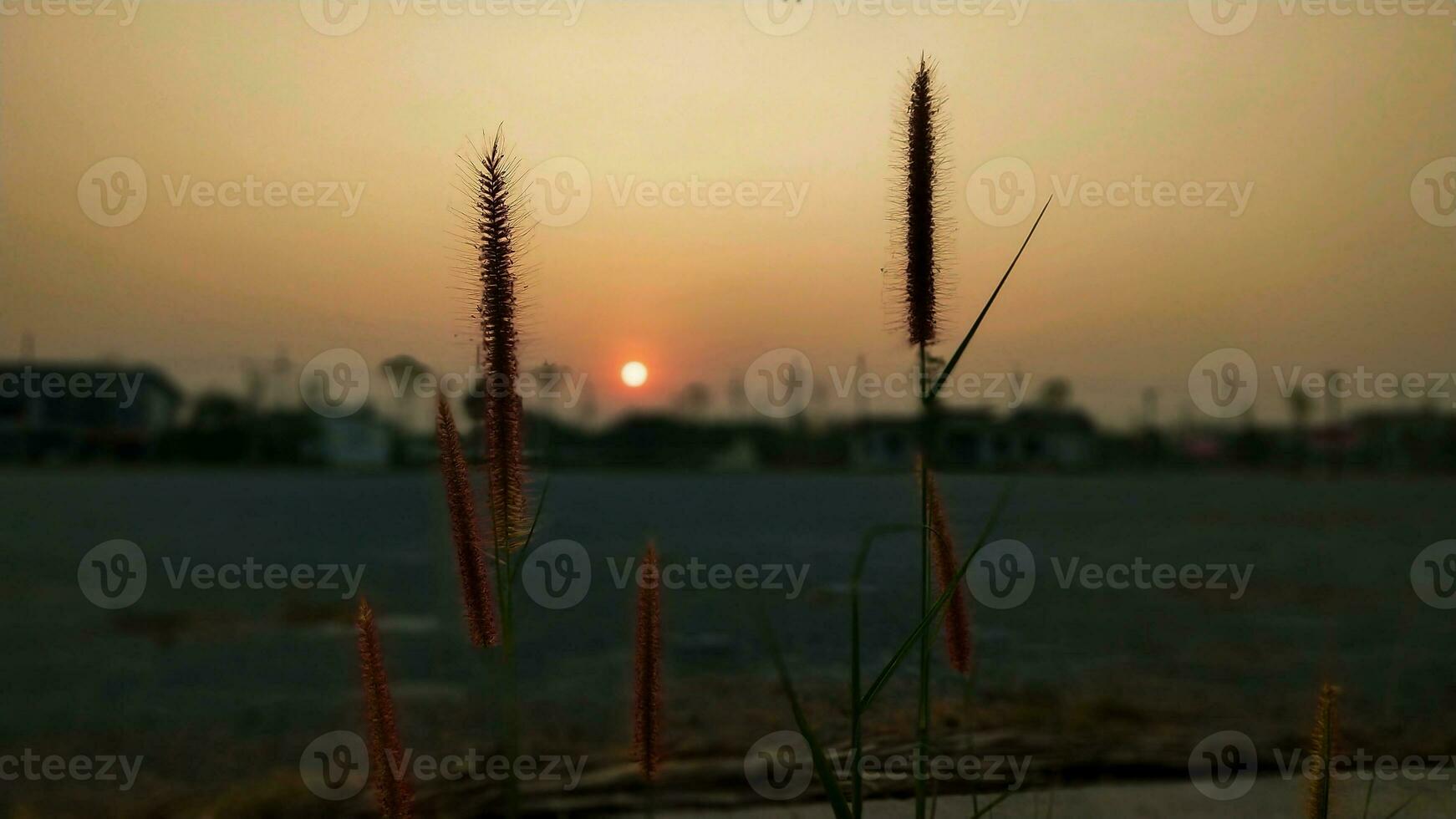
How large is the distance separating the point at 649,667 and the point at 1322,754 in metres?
0.82

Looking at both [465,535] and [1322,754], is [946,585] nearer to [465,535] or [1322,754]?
[1322,754]

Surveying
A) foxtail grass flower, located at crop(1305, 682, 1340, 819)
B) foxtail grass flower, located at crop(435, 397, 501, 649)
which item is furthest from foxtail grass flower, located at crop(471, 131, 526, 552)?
foxtail grass flower, located at crop(1305, 682, 1340, 819)

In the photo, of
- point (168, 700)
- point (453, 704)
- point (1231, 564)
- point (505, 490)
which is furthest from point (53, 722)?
point (1231, 564)

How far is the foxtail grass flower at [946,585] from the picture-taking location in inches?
57.4

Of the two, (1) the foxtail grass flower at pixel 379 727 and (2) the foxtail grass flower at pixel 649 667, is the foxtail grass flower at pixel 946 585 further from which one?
(1) the foxtail grass flower at pixel 379 727

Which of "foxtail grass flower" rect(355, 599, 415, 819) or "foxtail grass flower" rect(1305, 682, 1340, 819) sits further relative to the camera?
"foxtail grass flower" rect(1305, 682, 1340, 819)

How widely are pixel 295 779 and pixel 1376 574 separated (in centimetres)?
1001

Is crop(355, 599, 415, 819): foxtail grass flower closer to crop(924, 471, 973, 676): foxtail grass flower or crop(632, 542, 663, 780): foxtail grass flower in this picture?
crop(632, 542, 663, 780): foxtail grass flower

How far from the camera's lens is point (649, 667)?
1334 mm

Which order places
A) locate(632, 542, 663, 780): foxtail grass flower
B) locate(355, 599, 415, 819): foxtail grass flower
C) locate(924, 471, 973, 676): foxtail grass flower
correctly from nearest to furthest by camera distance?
locate(355, 599, 415, 819): foxtail grass flower < locate(632, 542, 663, 780): foxtail grass flower < locate(924, 471, 973, 676): foxtail grass flower

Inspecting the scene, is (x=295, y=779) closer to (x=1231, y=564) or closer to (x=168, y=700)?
(x=168, y=700)

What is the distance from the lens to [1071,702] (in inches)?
163

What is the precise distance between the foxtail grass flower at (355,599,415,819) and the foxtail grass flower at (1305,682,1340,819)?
105 cm

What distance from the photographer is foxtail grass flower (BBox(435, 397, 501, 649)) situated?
118 cm
